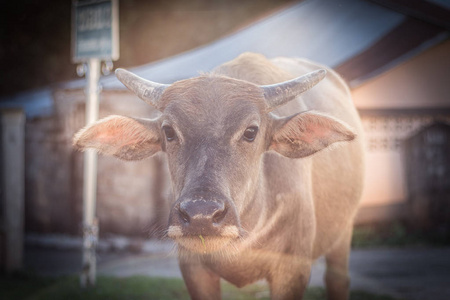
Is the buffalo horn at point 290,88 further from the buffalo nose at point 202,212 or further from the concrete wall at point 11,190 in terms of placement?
the concrete wall at point 11,190

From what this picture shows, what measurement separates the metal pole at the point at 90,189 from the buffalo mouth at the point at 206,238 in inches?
101

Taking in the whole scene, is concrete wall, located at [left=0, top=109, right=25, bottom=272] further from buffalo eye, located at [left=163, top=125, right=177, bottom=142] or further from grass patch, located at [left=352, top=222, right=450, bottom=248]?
grass patch, located at [left=352, top=222, right=450, bottom=248]

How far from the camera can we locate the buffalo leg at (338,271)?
374cm

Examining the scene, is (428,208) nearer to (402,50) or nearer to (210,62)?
(402,50)

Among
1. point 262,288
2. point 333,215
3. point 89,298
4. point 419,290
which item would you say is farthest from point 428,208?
point 89,298

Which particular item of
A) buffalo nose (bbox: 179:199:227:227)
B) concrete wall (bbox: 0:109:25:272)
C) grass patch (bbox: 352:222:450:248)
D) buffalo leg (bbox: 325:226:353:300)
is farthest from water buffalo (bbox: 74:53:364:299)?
grass patch (bbox: 352:222:450:248)

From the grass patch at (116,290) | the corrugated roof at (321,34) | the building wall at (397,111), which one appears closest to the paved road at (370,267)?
the grass patch at (116,290)

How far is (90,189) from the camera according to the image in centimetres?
461

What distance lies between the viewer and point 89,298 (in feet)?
14.6

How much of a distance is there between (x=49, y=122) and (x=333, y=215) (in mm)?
5343

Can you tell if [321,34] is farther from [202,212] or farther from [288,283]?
[202,212]

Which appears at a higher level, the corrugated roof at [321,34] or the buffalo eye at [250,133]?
the corrugated roof at [321,34]

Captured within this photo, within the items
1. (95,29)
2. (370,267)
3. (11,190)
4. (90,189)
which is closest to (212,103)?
(95,29)

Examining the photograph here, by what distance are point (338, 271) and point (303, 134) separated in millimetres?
1736
